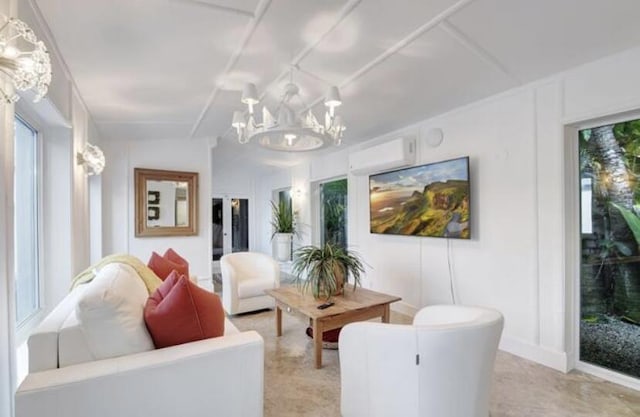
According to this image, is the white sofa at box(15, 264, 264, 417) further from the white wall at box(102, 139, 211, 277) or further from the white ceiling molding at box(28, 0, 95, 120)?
the white wall at box(102, 139, 211, 277)

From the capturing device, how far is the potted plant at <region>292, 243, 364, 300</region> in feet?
9.97

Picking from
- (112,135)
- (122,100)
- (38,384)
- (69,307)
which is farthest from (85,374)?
(112,135)

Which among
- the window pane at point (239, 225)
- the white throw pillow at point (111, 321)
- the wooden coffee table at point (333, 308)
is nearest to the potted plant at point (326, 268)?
the wooden coffee table at point (333, 308)

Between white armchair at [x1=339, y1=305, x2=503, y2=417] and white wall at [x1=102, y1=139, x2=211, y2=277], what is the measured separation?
400 cm

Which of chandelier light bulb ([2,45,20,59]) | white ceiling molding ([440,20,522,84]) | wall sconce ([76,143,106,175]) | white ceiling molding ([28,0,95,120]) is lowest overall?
wall sconce ([76,143,106,175])

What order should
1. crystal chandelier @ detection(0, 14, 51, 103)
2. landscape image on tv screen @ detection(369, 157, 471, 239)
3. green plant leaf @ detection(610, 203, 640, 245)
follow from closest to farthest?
crystal chandelier @ detection(0, 14, 51, 103), green plant leaf @ detection(610, 203, 640, 245), landscape image on tv screen @ detection(369, 157, 471, 239)

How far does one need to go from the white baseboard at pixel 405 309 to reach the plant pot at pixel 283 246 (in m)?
3.06

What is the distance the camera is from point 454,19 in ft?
6.81

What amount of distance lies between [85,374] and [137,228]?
3.79 meters

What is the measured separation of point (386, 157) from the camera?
4.05 m

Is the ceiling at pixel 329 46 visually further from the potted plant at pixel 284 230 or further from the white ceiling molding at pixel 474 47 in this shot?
the potted plant at pixel 284 230

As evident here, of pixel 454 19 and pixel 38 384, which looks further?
pixel 454 19

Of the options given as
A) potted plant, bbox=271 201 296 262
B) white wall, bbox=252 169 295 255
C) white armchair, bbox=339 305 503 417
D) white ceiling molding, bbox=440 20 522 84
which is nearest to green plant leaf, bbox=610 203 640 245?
white ceiling molding, bbox=440 20 522 84

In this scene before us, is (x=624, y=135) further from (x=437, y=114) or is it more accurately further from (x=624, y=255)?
(x=437, y=114)
